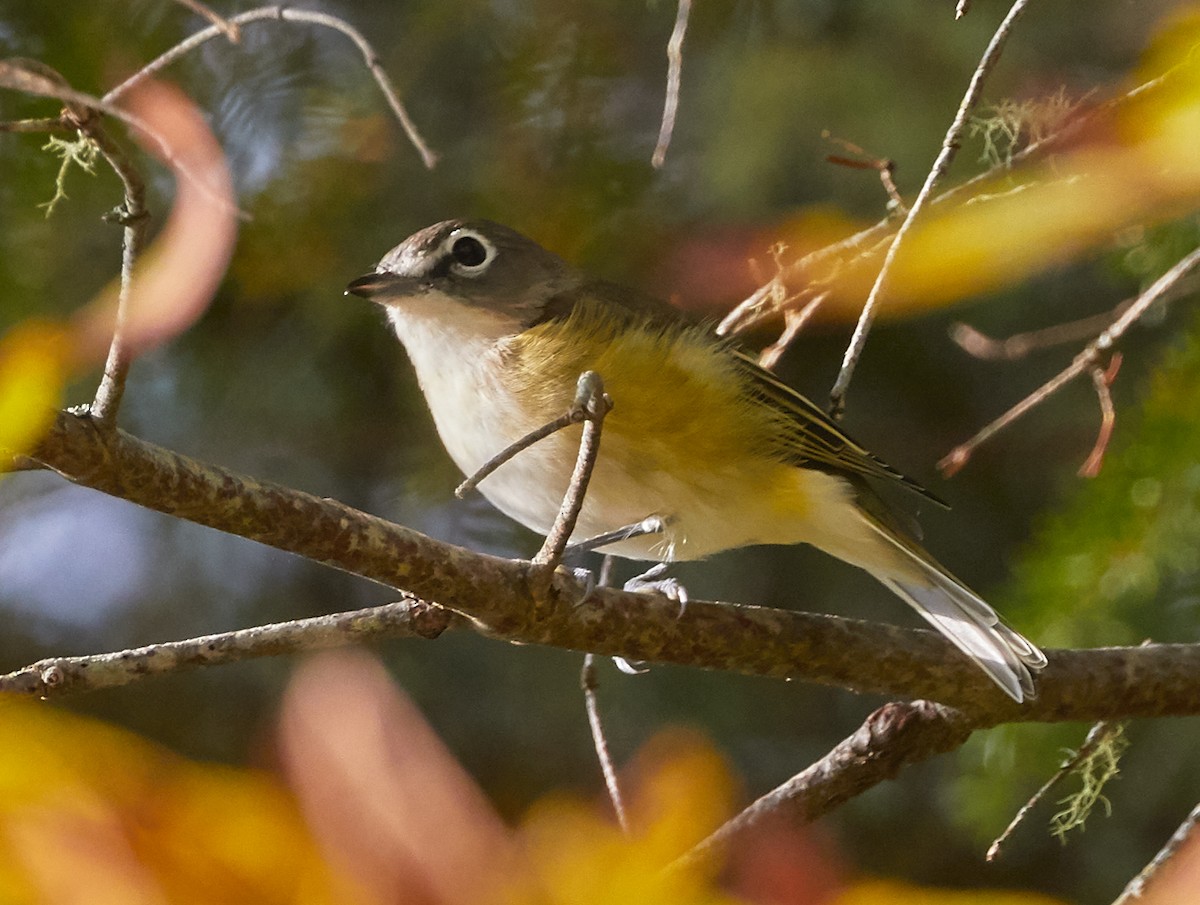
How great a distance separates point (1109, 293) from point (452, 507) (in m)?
0.68

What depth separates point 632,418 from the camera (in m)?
0.85

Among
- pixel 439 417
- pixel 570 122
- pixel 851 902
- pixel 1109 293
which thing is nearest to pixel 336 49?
pixel 570 122

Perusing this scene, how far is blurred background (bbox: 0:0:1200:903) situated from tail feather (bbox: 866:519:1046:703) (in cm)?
5

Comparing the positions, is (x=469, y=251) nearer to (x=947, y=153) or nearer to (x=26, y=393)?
(x=947, y=153)

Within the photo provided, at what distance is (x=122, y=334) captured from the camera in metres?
0.45

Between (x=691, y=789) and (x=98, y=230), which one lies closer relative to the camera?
(x=691, y=789)

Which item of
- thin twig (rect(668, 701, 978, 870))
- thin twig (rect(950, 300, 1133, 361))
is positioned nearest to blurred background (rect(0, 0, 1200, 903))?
thin twig (rect(950, 300, 1133, 361))

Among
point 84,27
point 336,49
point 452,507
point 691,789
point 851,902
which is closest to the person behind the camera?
point 851,902

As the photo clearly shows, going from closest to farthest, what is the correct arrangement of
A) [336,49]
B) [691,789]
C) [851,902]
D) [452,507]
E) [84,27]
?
1. [851,902]
2. [691,789]
3. [84,27]
4. [336,49]
5. [452,507]

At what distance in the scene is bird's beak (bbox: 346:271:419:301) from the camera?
869mm

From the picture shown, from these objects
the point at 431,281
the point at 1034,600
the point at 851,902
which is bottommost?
the point at 1034,600

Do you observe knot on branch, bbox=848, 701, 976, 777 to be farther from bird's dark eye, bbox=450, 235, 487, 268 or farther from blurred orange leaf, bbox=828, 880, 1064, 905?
bird's dark eye, bbox=450, 235, 487, 268

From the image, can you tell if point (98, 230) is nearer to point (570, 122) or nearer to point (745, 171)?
point (570, 122)

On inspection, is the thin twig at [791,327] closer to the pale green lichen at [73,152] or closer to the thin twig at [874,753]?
the thin twig at [874,753]
